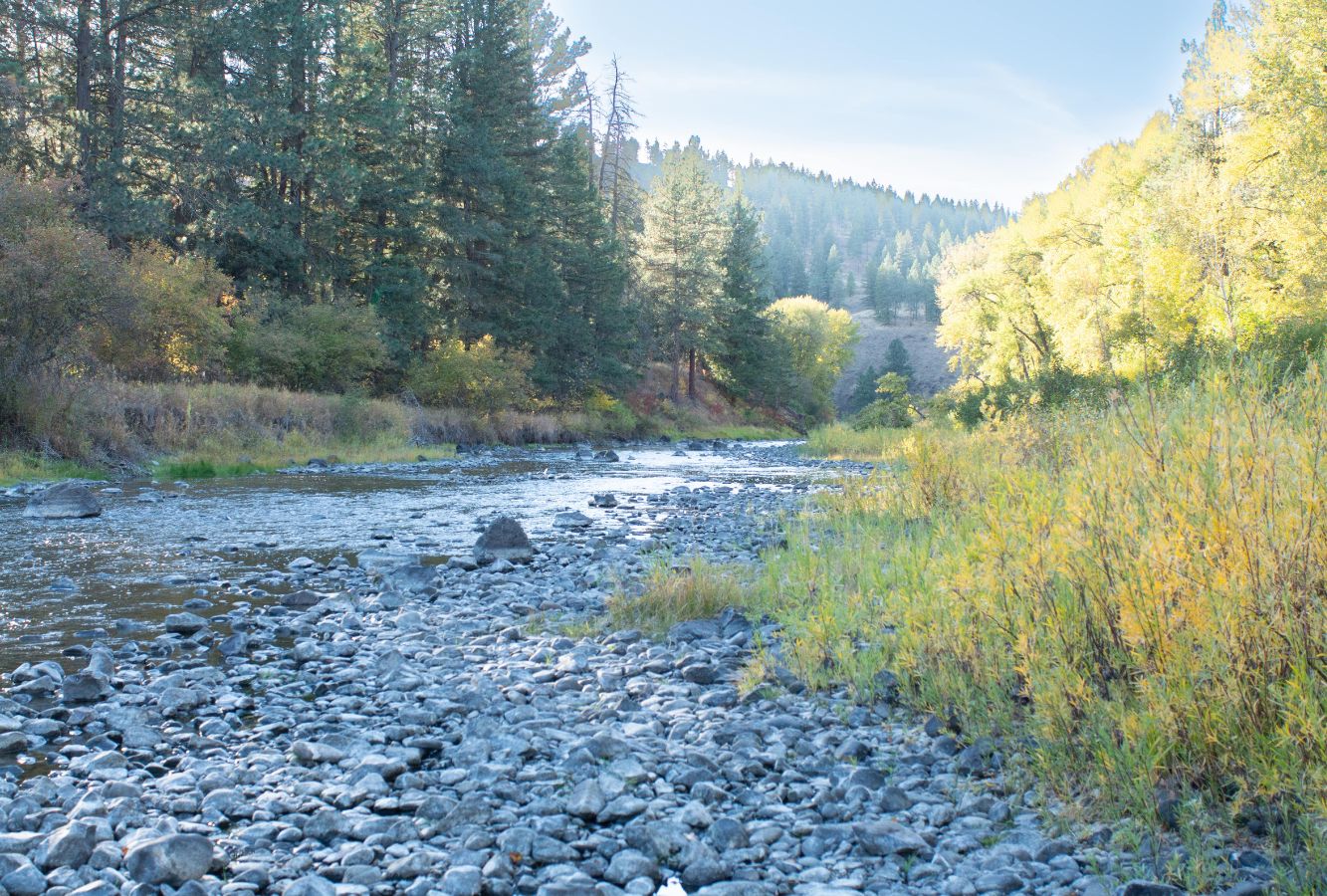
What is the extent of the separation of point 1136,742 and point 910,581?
229 centimetres

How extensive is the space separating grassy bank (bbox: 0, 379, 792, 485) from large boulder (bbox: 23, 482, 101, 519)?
10.1 ft

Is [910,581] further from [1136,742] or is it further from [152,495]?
[152,495]

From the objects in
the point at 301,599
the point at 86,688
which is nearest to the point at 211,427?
the point at 301,599

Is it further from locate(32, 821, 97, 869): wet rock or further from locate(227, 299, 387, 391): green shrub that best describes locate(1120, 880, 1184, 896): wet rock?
locate(227, 299, 387, 391): green shrub

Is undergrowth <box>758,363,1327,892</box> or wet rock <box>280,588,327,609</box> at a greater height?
undergrowth <box>758,363,1327,892</box>

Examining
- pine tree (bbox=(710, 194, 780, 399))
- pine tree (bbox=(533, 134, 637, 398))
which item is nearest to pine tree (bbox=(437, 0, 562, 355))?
pine tree (bbox=(533, 134, 637, 398))

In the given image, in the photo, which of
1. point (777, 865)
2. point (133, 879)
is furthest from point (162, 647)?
point (777, 865)

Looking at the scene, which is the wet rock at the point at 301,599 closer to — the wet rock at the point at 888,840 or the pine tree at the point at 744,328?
the wet rock at the point at 888,840

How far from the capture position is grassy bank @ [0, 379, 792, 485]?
15297 millimetres

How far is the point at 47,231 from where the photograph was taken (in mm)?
15164

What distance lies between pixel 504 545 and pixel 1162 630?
24.5 feet

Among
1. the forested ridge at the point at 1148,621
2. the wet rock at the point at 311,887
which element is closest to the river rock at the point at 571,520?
the forested ridge at the point at 1148,621

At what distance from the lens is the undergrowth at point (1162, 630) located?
288cm

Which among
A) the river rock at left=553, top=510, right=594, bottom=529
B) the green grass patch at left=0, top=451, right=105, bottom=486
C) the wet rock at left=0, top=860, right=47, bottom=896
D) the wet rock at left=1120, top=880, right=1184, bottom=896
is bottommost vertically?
the river rock at left=553, top=510, right=594, bottom=529
